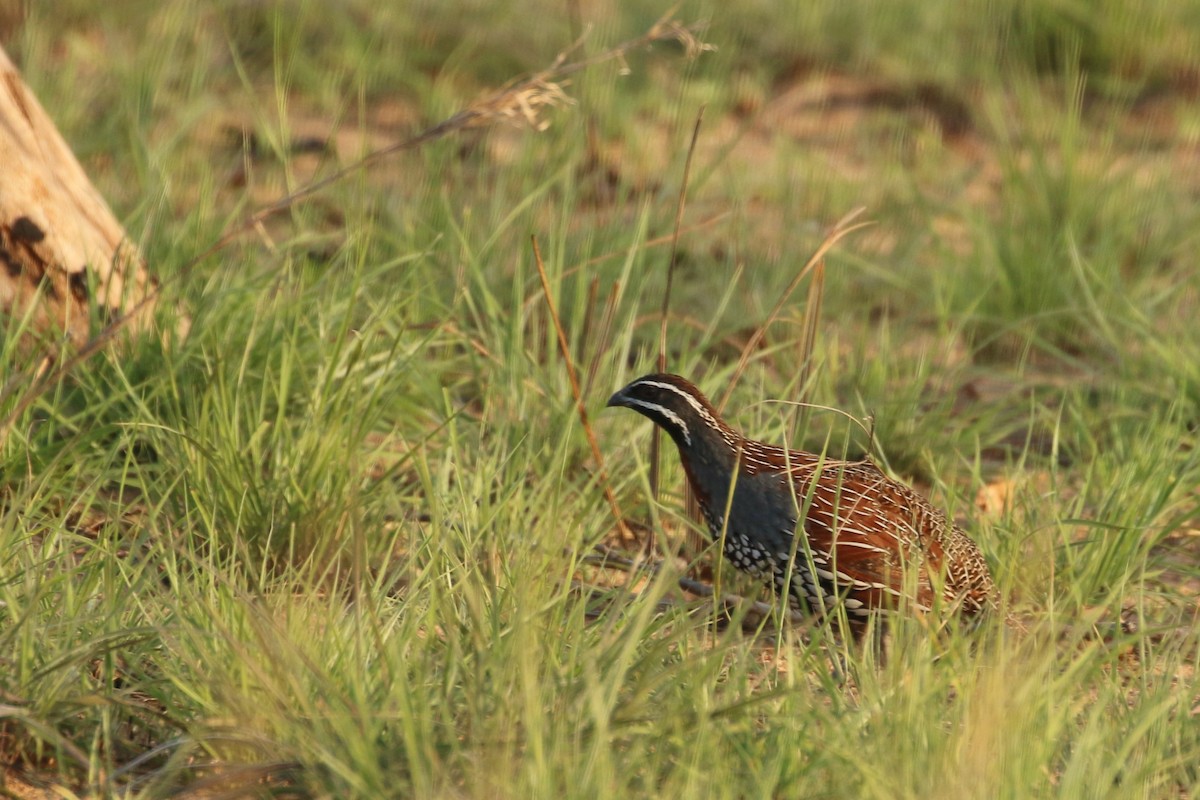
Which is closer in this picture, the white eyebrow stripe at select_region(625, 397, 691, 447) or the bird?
the bird

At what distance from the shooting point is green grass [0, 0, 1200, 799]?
3092 millimetres

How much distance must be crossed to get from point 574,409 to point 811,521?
800mm

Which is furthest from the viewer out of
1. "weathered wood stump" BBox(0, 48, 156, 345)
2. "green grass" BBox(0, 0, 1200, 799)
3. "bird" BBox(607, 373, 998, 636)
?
"weathered wood stump" BBox(0, 48, 156, 345)

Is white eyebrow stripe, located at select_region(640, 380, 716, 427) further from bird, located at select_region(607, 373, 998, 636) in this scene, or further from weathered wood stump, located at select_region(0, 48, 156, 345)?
weathered wood stump, located at select_region(0, 48, 156, 345)

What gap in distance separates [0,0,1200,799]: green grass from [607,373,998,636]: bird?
0.22 m

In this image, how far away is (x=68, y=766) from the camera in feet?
10.7

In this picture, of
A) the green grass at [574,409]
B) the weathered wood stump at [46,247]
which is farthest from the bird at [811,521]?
the weathered wood stump at [46,247]

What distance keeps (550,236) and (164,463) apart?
5.79ft

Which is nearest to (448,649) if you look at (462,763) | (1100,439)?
(462,763)

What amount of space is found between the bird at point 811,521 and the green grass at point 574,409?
0.71 ft

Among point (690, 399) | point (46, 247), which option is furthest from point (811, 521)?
point (46, 247)

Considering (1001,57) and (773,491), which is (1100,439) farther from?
(1001,57)

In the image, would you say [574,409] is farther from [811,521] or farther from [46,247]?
[46,247]

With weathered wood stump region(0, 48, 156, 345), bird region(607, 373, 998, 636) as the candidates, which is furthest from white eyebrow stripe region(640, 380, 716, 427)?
weathered wood stump region(0, 48, 156, 345)
